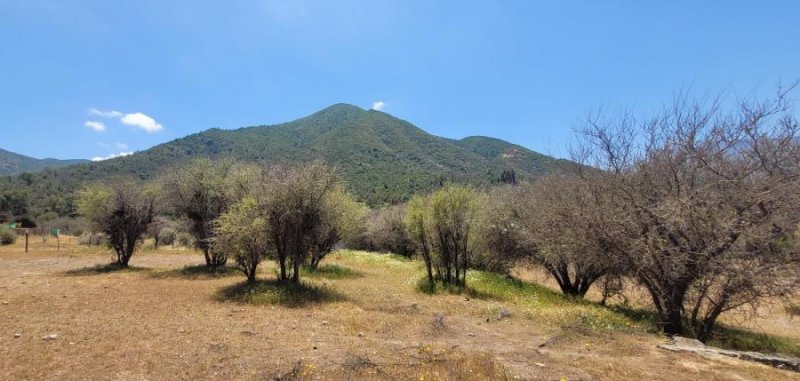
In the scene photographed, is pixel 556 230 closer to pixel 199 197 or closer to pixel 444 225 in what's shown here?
pixel 444 225

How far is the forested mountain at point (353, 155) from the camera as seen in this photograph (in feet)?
267

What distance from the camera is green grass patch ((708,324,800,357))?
9791 mm

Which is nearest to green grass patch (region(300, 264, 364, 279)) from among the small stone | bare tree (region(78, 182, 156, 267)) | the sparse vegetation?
bare tree (region(78, 182, 156, 267))

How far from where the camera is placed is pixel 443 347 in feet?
24.1

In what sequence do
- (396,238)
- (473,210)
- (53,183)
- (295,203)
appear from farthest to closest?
(53,183)
(396,238)
(473,210)
(295,203)

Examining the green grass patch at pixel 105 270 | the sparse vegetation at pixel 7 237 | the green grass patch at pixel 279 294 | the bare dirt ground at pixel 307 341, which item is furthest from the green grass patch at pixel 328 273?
the sparse vegetation at pixel 7 237

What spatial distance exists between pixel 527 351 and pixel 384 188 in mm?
74297

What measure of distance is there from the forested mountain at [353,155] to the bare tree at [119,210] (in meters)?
48.8

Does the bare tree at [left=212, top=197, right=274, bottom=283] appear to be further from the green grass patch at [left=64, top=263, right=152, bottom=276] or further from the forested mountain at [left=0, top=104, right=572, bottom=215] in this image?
the forested mountain at [left=0, top=104, right=572, bottom=215]

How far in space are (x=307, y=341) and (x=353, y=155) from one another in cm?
8995

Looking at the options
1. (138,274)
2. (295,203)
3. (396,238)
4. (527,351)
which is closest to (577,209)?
(527,351)

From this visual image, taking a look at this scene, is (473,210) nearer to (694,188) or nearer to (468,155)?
(694,188)

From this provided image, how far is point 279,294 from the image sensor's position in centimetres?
1277

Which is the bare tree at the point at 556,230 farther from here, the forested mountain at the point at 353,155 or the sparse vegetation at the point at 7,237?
the forested mountain at the point at 353,155
